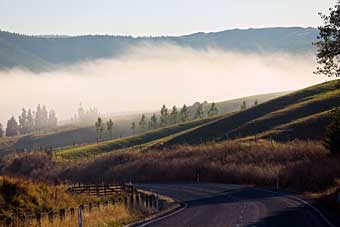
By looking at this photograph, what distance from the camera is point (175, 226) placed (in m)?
26.0

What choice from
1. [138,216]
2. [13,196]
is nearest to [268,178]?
[138,216]

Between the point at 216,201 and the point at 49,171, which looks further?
the point at 49,171

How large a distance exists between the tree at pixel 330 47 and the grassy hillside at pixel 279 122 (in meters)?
48.8

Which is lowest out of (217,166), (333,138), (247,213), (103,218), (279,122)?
(217,166)

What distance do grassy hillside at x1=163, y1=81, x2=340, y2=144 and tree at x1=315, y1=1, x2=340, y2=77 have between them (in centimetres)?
4885

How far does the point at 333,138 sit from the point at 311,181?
5064 millimetres

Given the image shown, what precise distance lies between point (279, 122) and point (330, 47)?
3016 inches

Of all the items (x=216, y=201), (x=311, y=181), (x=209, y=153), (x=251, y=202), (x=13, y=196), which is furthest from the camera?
(x=209, y=153)

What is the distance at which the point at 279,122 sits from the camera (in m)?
112

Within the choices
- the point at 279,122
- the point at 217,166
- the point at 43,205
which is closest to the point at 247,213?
the point at 43,205

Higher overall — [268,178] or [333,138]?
[333,138]

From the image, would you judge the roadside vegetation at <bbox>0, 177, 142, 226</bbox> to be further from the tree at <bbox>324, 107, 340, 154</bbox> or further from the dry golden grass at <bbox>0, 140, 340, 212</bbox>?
the tree at <bbox>324, 107, 340, 154</bbox>

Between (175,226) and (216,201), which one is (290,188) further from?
(175,226)

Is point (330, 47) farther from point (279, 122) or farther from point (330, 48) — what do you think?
point (279, 122)
